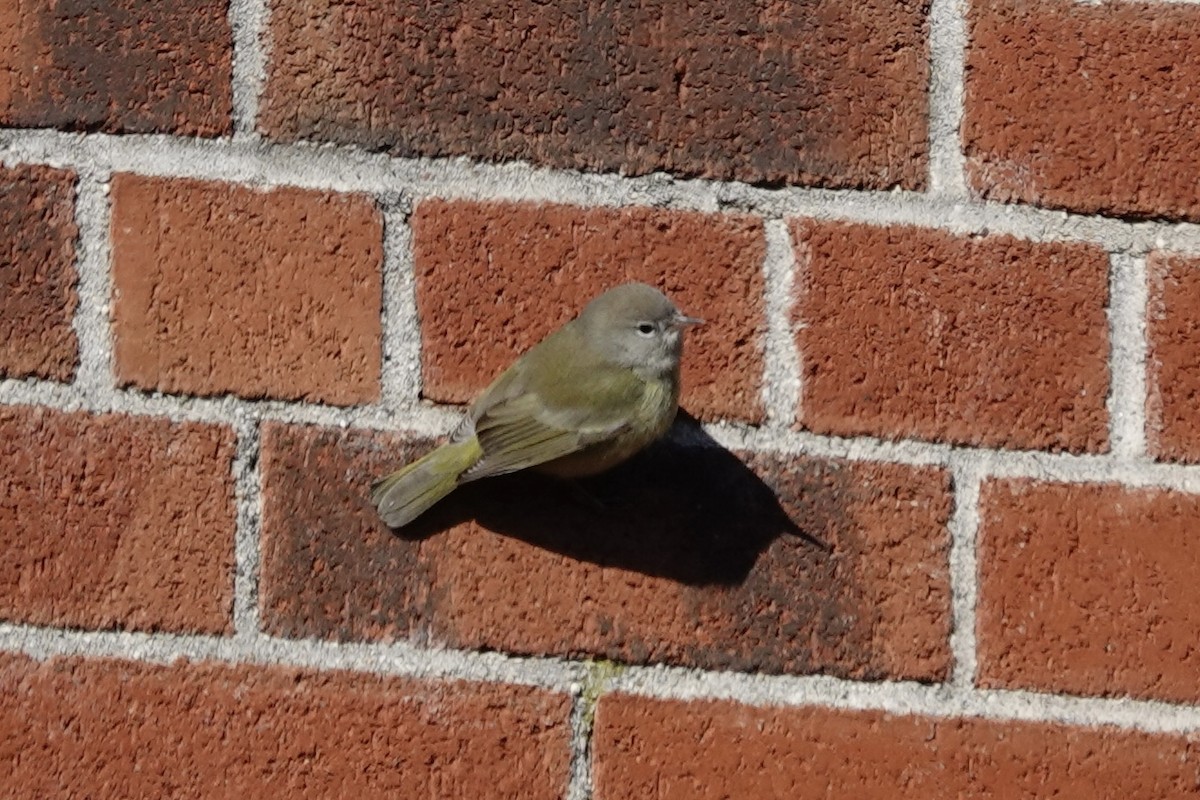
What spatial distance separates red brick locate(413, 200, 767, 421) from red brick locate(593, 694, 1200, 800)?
25 centimetres

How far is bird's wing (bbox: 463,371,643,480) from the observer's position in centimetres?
124

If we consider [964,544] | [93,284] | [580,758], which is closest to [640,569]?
[580,758]

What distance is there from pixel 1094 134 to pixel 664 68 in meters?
0.36

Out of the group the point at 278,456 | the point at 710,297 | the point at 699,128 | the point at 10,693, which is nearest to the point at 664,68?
the point at 699,128

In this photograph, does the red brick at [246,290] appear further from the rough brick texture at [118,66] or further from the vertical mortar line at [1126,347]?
the vertical mortar line at [1126,347]

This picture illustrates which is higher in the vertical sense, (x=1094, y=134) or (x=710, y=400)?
(x=1094, y=134)

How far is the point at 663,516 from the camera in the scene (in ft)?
4.00

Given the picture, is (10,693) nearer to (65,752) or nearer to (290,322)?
(65,752)

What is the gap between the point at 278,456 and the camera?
3.73 feet

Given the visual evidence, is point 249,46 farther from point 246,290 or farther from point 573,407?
point 573,407

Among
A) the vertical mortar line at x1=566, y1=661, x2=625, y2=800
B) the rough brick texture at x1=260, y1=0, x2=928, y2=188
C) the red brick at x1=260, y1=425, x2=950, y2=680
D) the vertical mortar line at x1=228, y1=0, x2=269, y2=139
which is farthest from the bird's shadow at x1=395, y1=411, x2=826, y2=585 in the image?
the vertical mortar line at x1=228, y1=0, x2=269, y2=139

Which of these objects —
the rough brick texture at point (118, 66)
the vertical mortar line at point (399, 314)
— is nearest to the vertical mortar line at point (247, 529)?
the vertical mortar line at point (399, 314)

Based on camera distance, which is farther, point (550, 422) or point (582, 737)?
point (550, 422)

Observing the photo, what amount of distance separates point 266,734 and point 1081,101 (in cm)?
83
